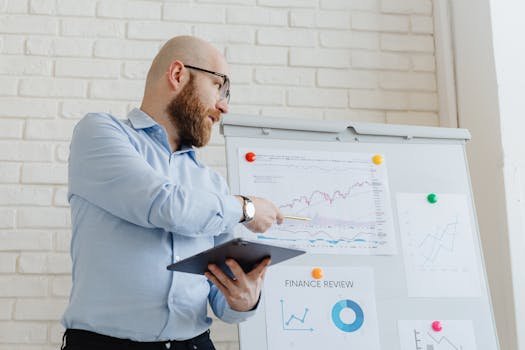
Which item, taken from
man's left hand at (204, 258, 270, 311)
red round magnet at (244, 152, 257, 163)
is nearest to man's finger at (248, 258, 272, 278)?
man's left hand at (204, 258, 270, 311)

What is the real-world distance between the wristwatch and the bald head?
1.39ft

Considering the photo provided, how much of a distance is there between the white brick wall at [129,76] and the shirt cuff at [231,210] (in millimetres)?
940

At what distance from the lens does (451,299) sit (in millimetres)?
1979

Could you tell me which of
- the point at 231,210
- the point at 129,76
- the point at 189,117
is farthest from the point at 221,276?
the point at 129,76

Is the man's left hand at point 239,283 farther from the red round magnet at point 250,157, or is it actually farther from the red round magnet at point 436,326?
the red round magnet at point 436,326

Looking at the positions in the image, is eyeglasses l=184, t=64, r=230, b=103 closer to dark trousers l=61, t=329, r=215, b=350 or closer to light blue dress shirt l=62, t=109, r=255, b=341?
light blue dress shirt l=62, t=109, r=255, b=341

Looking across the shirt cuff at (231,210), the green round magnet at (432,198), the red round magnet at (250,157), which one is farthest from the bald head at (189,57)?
the green round magnet at (432,198)

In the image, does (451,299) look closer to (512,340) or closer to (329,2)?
(512,340)


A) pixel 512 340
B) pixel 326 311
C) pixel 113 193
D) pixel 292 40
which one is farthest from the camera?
pixel 292 40

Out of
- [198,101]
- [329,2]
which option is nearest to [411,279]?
[198,101]

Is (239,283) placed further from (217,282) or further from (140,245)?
(140,245)

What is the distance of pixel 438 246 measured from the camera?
203cm

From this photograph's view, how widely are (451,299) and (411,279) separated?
13cm

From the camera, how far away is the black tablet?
4.04 feet
